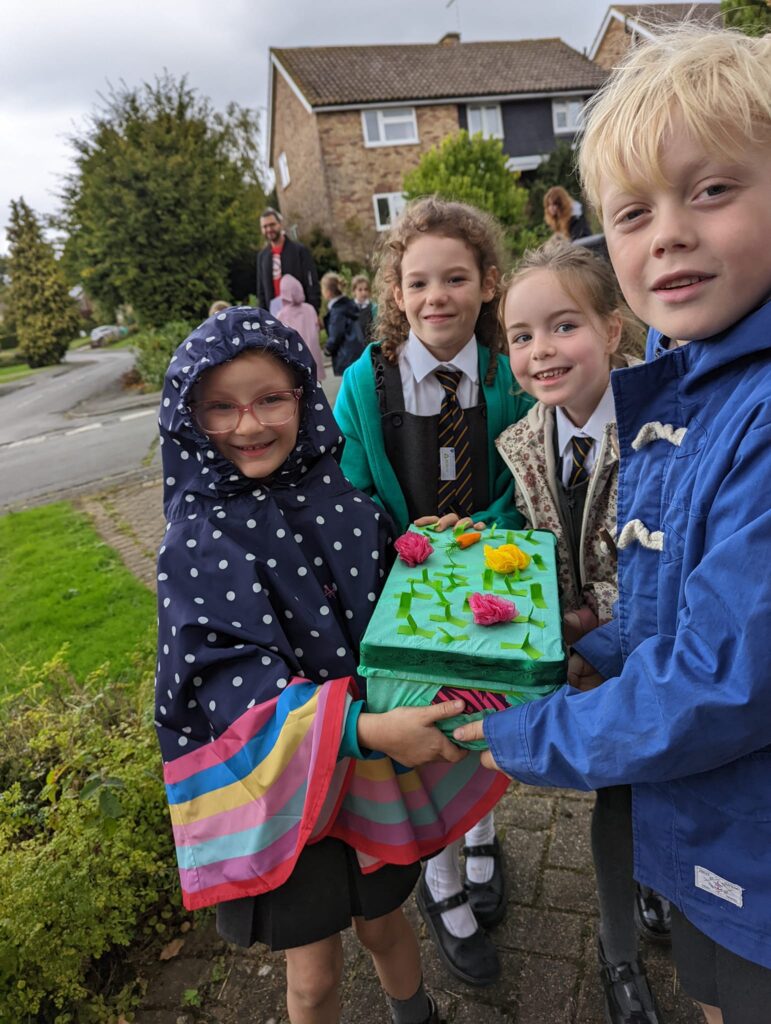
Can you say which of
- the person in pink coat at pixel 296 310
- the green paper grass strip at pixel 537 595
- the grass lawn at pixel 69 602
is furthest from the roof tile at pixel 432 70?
the green paper grass strip at pixel 537 595

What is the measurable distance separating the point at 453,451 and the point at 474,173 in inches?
799

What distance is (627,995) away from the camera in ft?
6.22

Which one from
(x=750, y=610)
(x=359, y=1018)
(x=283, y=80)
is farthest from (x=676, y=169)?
(x=283, y=80)

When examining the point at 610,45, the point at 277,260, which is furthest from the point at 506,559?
the point at 610,45

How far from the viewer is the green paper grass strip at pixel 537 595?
4.69ft

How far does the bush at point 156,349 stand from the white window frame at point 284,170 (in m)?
13.6

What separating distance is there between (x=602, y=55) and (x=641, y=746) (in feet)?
124

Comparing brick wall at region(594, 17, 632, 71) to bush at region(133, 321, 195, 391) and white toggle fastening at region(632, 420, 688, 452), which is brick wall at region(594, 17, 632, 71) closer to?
bush at region(133, 321, 195, 391)

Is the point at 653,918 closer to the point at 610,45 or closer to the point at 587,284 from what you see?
the point at 587,284

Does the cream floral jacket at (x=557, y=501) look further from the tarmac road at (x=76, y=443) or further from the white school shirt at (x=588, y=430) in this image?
the tarmac road at (x=76, y=443)

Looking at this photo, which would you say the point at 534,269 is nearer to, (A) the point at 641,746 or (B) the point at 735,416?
(B) the point at 735,416

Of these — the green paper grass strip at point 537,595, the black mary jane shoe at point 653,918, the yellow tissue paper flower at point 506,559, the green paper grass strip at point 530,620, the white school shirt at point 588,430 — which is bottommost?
the black mary jane shoe at point 653,918

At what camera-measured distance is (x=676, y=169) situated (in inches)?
41.1

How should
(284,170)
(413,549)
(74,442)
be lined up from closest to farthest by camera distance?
(413,549) → (74,442) → (284,170)
